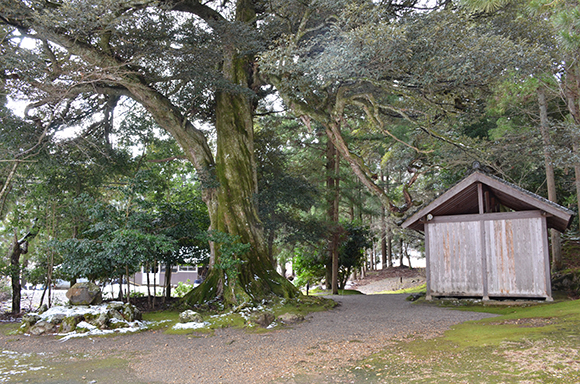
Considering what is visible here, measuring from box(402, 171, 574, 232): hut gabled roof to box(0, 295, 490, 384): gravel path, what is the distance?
295 cm

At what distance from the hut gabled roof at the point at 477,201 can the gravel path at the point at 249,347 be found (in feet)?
9.67

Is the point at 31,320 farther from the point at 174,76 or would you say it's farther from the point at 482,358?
the point at 482,358

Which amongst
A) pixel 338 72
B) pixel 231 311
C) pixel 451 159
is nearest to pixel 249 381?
pixel 231 311

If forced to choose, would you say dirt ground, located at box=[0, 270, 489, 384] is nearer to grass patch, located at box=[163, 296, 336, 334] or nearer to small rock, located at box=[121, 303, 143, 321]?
grass patch, located at box=[163, 296, 336, 334]

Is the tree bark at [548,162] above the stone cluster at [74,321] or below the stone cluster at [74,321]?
above

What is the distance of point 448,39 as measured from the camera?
300 inches

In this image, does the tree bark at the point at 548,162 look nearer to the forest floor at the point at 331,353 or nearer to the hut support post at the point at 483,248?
the hut support post at the point at 483,248

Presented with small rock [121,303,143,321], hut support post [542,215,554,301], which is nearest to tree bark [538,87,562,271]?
hut support post [542,215,554,301]

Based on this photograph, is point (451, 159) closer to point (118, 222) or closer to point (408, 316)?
point (408, 316)

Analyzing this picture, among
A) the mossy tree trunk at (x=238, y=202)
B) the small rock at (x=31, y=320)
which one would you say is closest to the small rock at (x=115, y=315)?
the small rock at (x=31, y=320)

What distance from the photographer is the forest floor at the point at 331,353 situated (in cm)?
425

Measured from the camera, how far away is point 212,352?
5.76m

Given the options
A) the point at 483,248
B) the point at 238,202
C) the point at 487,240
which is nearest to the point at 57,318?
the point at 238,202

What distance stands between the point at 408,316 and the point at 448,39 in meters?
5.54
